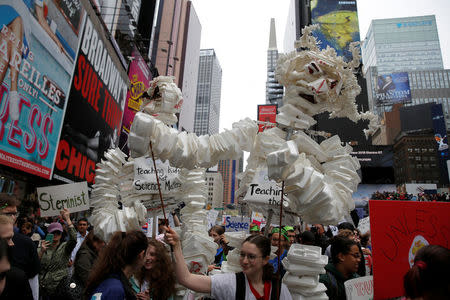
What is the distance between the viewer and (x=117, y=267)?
6.60 ft

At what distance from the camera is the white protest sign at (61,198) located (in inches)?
198

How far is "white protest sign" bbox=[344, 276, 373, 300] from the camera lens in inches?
99.0

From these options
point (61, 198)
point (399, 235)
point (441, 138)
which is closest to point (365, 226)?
point (399, 235)

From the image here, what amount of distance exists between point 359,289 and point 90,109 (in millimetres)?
11754

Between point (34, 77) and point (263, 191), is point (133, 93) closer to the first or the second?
point (34, 77)

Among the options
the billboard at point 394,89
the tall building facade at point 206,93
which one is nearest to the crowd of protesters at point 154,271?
the billboard at point 394,89

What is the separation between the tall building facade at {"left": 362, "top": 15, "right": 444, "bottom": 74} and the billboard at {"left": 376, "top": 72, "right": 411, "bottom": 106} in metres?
52.5

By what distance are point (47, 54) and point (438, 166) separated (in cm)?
4823

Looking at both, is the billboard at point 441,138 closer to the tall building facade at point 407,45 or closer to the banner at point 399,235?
the banner at point 399,235

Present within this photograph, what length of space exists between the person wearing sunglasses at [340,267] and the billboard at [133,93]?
15.3 metres

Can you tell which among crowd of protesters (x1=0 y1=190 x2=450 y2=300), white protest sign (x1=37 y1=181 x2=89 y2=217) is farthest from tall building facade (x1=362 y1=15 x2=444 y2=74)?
crowd of protesters (x1=0 y1=190 x2=450 y2=300)

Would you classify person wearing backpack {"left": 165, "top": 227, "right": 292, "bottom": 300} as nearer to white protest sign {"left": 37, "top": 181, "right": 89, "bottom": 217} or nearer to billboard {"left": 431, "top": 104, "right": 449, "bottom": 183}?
white protest sign {"left": 37, "top": 181, "right": 89, "bottom": 217}

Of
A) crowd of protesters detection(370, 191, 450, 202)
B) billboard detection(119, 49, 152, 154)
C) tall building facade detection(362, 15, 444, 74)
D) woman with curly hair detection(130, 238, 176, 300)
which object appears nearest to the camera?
woman with curly hair detection(130, 238, 176, 300)

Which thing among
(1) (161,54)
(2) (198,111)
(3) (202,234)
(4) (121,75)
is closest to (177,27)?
(1) (161,54)
